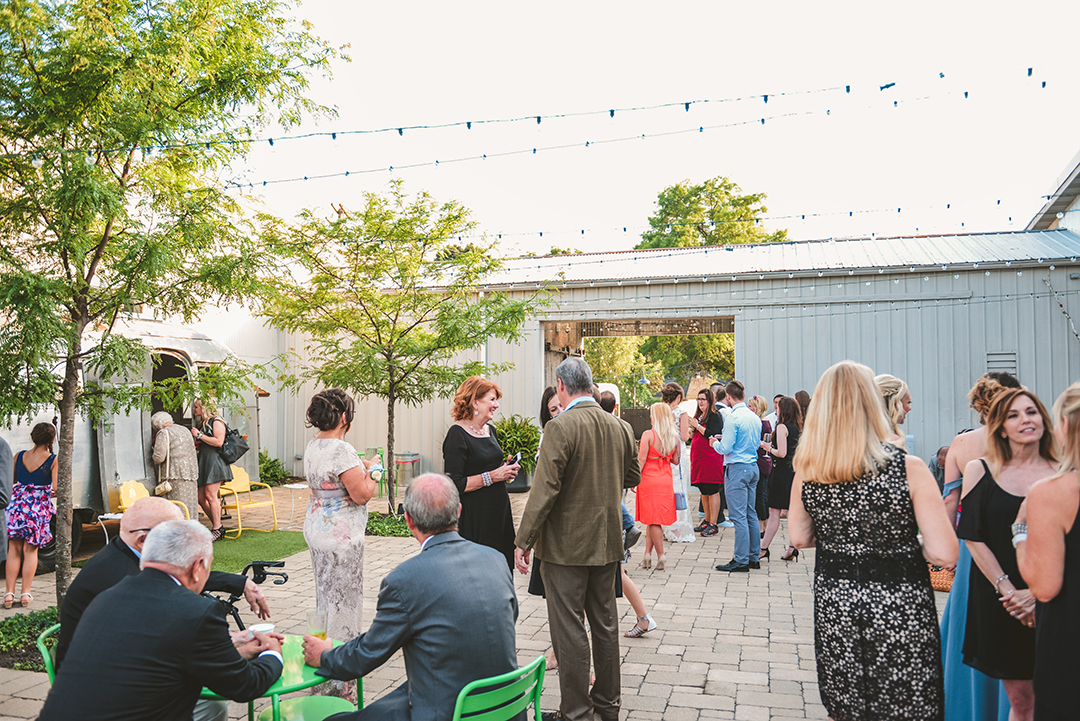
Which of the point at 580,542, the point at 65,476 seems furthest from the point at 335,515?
the point at 65,476

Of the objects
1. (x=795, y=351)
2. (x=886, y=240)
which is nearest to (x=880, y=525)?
(x=795, y=351)

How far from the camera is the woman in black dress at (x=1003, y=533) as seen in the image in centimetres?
283

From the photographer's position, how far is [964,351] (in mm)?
11930

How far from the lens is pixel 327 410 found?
4.01 m

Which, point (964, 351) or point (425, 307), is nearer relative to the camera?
point (425, 307)

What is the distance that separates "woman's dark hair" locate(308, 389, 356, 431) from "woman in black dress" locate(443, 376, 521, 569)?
75cm

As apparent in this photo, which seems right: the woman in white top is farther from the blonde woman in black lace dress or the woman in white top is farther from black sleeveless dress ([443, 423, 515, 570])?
the blonde woman in black lace dress

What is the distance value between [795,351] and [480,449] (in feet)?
30.8

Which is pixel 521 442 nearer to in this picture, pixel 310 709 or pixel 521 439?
pixel 521 439

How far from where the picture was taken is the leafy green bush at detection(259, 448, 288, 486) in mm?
14796

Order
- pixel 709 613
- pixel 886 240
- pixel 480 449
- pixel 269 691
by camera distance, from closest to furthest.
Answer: pixel 269 691 → pixel 480 449 → pixel 709 613 → pixel 886 240

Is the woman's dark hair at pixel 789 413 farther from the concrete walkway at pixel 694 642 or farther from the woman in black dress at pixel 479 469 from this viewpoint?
the woman in black dress at pixel 479 469

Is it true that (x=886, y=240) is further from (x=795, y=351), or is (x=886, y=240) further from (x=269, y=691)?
(x=269, y=691)

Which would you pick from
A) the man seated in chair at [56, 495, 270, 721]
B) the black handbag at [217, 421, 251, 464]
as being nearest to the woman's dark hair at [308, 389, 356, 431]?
the man seated in chair at [56, 495, 270, 721]
